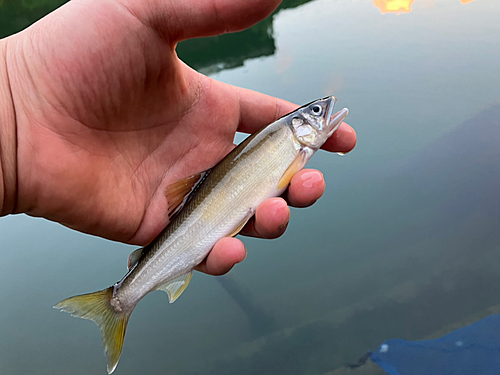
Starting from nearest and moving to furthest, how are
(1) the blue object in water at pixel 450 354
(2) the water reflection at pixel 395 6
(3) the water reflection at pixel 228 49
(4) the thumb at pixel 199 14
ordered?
(4) the thumb at pixel 199 14, (1) the blue object in water at pixel 450 354, (2) the water reflection at pixel 395 6, (3) the water reflection at pixel 228 49

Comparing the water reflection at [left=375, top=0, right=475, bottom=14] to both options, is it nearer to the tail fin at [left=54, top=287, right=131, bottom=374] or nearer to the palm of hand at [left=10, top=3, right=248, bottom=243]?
the palm of hand at [left=10, top=3, right=248, bottom=243]

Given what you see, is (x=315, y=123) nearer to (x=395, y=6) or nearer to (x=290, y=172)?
(x=290, y=172)

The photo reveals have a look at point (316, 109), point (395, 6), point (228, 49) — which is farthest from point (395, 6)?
point (316, 109)

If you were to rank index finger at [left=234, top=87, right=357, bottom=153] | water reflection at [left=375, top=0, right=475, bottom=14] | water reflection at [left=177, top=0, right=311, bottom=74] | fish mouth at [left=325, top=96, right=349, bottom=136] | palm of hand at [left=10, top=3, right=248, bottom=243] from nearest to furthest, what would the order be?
palm of hand at [left=10, top=3, right=248, bottom=243] → fish mouth at [left=325, top=96, right=349, bottom=136] → index finger at [left=234, top=87, right=357, bottom=153] → water reflection at [left=375, top=0, right=475, bottom=14] → water reflection at [left=177, top=0, right=311, bottom=74]

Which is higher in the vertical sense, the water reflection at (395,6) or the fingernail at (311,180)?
the fingernail at (311,180)

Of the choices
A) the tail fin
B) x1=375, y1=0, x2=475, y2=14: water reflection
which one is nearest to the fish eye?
the tail fin

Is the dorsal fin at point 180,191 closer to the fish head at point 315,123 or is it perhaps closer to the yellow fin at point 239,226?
the yellow fin at point 239,226

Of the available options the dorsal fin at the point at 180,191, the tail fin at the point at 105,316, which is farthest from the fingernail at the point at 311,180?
the tail fin at the point at 105,316

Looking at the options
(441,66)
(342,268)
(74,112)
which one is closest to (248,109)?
(74,112)
